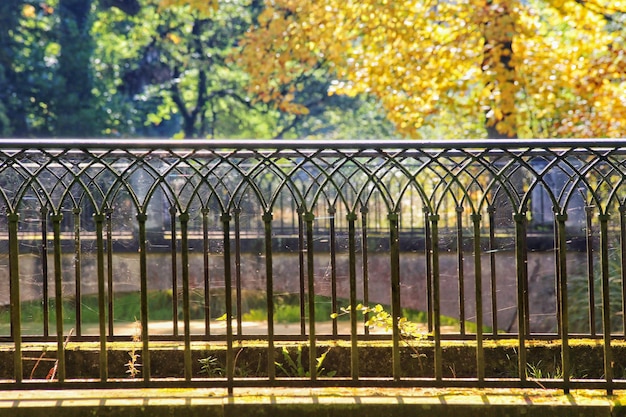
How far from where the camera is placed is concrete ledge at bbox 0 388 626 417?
434 cm

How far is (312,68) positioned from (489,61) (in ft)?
50.8

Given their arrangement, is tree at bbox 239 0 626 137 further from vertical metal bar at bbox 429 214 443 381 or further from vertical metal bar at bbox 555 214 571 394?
vertical metal bar at bbox 429 214 443 381

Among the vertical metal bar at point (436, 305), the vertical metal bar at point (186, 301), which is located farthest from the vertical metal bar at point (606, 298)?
the vertical metal bar at point (186, 301)

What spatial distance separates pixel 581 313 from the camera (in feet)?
39.1

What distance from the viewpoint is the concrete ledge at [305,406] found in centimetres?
434

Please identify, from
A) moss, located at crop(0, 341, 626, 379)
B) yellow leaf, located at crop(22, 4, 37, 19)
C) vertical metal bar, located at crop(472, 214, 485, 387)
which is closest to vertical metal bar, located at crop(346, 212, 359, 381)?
vertical metal bar, located at crop(472, 214, 485, 387)

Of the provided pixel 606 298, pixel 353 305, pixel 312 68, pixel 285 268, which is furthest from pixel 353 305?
pixel 312 68

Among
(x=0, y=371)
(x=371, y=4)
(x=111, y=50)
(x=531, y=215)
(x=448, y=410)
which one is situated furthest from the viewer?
(x=111, y=50)

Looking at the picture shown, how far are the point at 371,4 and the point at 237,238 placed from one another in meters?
10.6

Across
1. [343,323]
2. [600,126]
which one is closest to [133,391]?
[343,323]

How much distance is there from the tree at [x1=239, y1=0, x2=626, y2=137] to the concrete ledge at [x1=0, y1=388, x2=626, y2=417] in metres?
9.48

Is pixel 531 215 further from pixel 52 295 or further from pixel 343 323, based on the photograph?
pixel 52 295

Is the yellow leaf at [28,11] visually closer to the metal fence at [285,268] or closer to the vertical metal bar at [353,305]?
the metal fence at [285,268]

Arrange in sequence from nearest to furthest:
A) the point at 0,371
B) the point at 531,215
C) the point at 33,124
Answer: the point at 0,371, the point at 531,215, the point at 33,124
